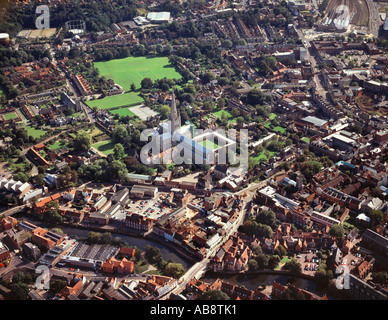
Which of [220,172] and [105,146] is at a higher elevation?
[220,172]

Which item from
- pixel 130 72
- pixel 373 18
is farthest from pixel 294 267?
pixel 373 18

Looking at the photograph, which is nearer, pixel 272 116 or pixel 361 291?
pixel 361 291

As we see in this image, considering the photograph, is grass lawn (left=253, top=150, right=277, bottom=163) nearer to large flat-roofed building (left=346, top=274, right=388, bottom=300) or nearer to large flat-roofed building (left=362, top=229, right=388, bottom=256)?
large flat-roofed building (left=362, top=229, right=388, bottom=256)

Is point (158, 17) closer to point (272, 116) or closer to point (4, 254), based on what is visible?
point (272, 116)

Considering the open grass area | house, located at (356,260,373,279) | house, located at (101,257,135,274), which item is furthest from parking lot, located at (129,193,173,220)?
the open grass area

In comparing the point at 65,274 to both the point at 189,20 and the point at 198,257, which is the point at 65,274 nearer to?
the point at 198,257

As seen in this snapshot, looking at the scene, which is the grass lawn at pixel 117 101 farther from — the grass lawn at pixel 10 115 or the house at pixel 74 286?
the house at pixel 74 286

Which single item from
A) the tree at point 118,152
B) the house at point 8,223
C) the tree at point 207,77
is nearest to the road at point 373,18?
the tree at point 207,77
